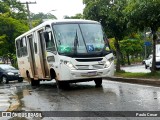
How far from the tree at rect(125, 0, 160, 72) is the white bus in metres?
2.33

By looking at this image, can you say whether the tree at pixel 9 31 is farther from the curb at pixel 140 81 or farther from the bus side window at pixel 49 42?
the bus side window at pixel 49 42

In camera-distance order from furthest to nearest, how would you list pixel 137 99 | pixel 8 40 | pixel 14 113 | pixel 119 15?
1. pixel 8 40
2. pixel 119 15
3. pixel 137 99
4. pixel 14 113

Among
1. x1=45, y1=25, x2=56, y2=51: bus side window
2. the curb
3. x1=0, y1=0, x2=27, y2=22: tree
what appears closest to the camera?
x1=45, y1=25, x2=56, y2=51: bus side window

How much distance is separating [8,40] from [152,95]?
2862cm

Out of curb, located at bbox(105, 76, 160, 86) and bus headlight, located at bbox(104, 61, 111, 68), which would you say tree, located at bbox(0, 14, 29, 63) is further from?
bus headlight, located at bbox(104, 61, 111, 68)

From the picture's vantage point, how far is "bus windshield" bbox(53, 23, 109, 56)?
13.6 m

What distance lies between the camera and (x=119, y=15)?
826 inches

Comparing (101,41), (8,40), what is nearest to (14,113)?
(101,41)

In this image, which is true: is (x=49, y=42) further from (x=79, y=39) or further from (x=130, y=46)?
(x=130, y=46)

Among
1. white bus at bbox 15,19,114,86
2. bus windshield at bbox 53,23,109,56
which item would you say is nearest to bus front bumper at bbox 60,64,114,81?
white bus at bbox 15,19,114,86

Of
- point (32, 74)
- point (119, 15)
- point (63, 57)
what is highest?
point (119, 15)

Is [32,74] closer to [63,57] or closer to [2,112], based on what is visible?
[63,57]

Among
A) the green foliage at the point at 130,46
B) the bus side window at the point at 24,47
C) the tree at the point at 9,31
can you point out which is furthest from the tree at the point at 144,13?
the green foliage at the point at 130,46

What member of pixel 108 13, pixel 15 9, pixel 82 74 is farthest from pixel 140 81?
pixel 15 9
